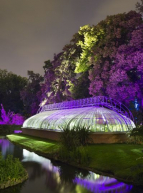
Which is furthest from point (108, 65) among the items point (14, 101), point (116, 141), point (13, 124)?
point (14, 101)

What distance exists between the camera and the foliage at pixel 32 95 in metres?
55.8

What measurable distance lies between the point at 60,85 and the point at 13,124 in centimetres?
1414

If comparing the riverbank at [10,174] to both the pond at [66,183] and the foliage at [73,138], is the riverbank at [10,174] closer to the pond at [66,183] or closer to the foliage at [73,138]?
the pond at [66,183]

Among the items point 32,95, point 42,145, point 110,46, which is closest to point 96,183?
point 42,145

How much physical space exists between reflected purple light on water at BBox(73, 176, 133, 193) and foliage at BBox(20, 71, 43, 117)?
43.1m

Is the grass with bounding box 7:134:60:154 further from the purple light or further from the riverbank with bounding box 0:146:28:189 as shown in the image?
the purple light

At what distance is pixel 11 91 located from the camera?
67500 mm

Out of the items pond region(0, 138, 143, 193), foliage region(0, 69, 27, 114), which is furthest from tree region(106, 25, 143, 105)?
foliage region(0, 69, 27, 114)

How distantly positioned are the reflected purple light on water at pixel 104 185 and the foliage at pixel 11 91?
55303 millimetres

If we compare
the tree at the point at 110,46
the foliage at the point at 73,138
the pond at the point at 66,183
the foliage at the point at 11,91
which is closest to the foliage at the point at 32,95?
the foliage at the point at 11,91

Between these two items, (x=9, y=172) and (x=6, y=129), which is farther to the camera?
(x=6, y=129)

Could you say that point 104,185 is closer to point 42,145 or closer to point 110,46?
point 42,145

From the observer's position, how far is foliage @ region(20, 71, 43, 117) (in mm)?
55750

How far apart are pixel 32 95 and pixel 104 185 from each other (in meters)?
47.9
